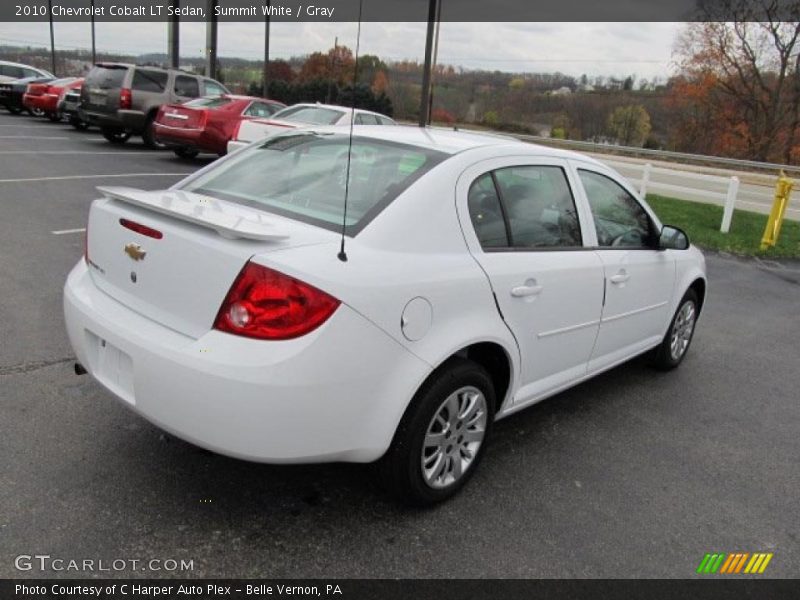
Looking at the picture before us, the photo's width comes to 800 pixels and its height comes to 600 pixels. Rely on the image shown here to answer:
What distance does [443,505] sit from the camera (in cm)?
299

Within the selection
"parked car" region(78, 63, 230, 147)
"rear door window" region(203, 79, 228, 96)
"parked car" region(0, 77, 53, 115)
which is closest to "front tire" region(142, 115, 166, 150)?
"parked car" region(78, 63, 230, 147)

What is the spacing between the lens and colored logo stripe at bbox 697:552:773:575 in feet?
9.06

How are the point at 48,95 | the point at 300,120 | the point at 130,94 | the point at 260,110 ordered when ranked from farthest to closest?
the point at 48,95 < the point at 130,94 < the point at 260,110 < the point at 300,120

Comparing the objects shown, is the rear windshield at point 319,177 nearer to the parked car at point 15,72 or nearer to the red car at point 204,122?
the red car at point 204,122

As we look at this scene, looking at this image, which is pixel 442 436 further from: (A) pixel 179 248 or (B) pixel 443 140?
(B) pixel 443 140

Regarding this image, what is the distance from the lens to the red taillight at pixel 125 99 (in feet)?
48.9

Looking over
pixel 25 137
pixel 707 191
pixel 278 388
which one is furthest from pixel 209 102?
pixel 278 388

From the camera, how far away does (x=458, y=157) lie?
3105 millimetres

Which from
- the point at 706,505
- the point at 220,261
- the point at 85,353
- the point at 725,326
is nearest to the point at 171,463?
the point at 85,353

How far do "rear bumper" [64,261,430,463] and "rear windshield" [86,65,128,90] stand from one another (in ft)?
47.3

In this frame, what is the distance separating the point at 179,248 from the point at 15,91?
2498cm

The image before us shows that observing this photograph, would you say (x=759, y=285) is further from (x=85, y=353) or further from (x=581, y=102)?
(x=581, y=102)

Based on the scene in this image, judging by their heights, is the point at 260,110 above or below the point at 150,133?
above

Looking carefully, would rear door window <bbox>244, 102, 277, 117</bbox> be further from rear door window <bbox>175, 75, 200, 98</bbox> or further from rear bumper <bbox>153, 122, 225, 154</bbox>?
rear door window <bbox>175, 75, 200, 98</bbox>
